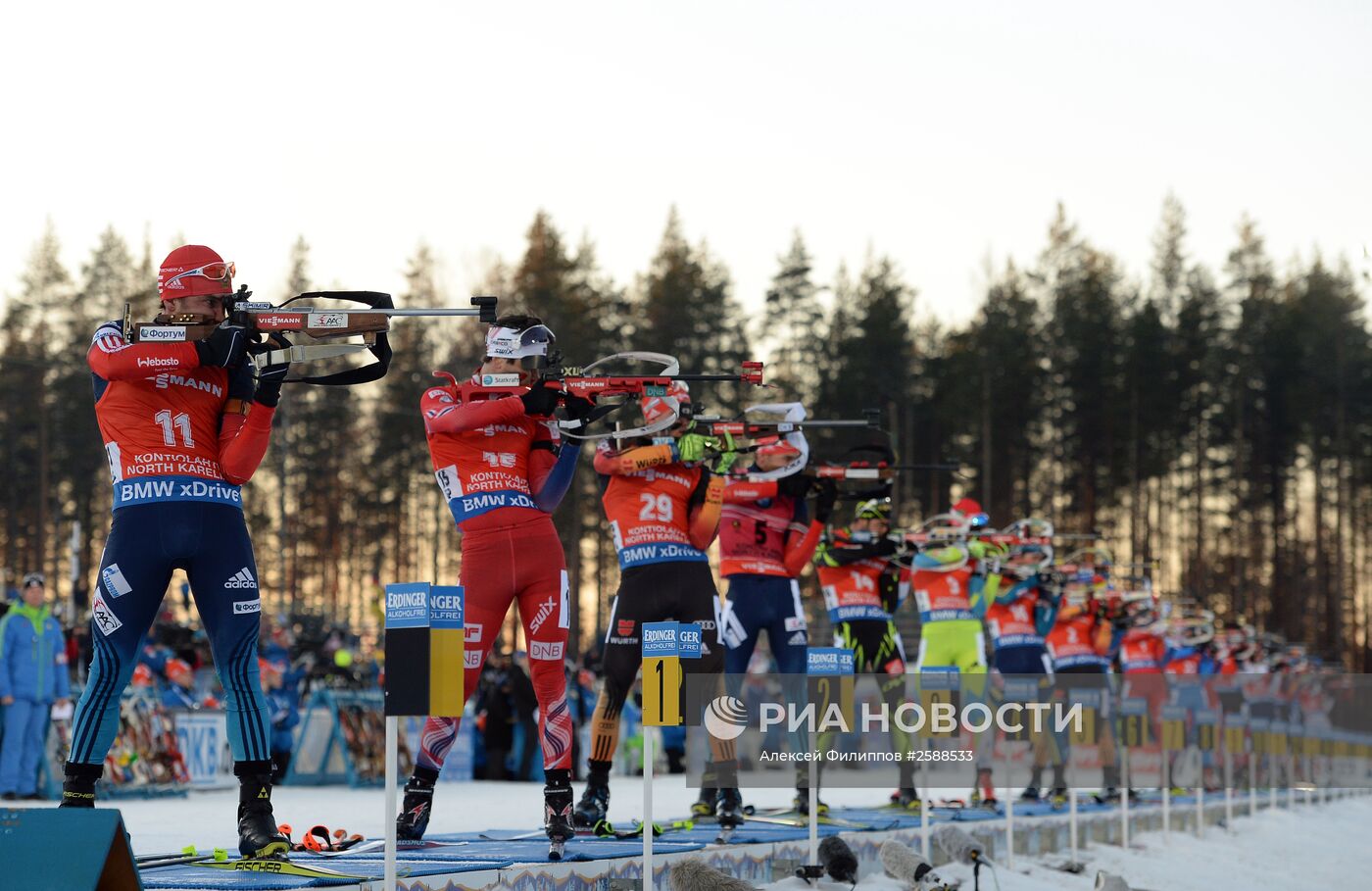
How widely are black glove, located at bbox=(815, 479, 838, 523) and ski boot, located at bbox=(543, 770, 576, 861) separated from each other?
3.92 m

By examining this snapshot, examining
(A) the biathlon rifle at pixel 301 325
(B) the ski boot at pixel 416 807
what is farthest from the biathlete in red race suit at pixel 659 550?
(A) the biathlon rifle at pixel 301 325

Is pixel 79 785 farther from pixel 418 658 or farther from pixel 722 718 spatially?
pixel 722 718

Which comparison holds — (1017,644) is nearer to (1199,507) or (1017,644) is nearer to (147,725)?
(147,725)

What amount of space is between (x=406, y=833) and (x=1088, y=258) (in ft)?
184

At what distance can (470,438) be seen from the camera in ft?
28.6

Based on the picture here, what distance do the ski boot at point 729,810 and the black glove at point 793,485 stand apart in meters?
2.32

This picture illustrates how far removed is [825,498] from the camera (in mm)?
11898

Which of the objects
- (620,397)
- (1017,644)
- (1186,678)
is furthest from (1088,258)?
(620,397)

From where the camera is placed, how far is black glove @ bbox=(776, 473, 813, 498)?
11.9 meters

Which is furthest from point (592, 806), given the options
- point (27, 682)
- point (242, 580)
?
point (27, 682)

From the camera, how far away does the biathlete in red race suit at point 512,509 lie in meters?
8.46

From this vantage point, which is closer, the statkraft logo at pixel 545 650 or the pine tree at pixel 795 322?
the statkraft logo at pixel 545 650

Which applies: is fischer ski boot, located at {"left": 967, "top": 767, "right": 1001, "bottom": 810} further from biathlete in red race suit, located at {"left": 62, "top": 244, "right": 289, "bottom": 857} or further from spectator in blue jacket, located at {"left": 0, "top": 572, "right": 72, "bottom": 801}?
biathlete in red race suit, located at {"left": 62, "top": 244, "right": 289, "bottom": 857}

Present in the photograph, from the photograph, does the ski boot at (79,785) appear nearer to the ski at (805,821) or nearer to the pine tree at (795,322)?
the ski at (805,821)
